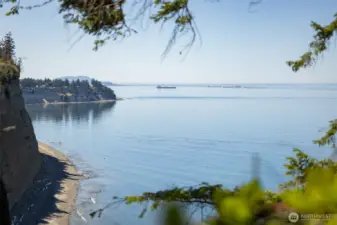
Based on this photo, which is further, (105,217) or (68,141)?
(68,141)

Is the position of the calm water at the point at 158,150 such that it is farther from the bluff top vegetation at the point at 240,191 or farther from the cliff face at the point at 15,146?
the bluff top vegetation at the point at 240,191

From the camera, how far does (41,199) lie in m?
26.9

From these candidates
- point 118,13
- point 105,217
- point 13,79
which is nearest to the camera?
point 118,13

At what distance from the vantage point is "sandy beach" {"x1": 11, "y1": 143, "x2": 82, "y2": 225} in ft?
76.4

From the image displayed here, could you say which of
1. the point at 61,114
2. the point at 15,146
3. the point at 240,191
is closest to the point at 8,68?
the point at 15,146

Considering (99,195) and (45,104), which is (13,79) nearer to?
(99,195)

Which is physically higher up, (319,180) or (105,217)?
(319,180)

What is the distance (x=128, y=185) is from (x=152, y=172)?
18.6 feet

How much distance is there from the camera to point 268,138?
60.2 meters

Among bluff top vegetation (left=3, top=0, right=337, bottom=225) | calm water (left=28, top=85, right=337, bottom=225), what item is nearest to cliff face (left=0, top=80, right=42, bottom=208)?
calm water (left=28, top=85, right=337, bottom=225)

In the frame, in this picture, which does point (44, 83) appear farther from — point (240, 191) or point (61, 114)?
point (240, 191)

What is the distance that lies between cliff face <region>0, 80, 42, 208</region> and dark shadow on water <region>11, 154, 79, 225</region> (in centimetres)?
61

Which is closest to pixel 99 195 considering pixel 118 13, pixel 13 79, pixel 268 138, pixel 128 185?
pixel 128 185

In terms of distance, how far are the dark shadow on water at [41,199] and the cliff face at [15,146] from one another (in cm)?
61
